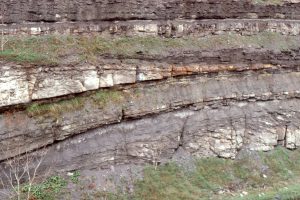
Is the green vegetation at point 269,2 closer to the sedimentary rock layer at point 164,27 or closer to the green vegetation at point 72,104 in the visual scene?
the sedimentary rock layer at point 164,27

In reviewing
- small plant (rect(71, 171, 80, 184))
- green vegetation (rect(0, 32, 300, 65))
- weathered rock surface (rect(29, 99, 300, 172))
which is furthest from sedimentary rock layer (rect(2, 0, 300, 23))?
small plant (rect(71, 171, 80, 184))

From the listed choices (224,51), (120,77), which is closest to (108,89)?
(120,77)

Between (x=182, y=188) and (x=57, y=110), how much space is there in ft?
17.6

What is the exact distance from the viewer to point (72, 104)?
623 inches

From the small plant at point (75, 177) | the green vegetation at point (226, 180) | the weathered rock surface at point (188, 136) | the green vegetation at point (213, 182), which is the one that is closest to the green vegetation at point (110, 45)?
the weathered rock surface at point (188, 136)

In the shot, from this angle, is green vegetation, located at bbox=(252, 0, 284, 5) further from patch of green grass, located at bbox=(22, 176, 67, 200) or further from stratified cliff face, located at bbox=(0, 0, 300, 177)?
patch of green grass, located at bbox=(22, 176, 67, 200)

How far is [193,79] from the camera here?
723 inches

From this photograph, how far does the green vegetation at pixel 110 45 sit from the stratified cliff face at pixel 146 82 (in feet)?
0.15

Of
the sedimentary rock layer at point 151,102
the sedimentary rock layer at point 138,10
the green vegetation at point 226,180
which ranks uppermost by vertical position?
the sedimentary rock layer at point 138,10

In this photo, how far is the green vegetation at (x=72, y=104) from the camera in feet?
49.5

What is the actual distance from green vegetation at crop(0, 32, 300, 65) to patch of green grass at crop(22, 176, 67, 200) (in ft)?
13.2

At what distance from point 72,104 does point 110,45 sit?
3.05 meters

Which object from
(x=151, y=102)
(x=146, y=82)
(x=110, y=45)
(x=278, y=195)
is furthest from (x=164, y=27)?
(x=278, y=195)

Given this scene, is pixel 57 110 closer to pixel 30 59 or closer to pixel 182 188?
pixel 30 59
